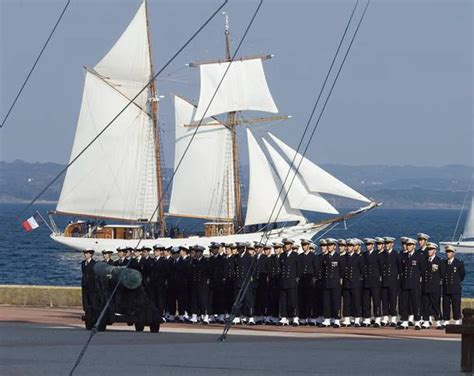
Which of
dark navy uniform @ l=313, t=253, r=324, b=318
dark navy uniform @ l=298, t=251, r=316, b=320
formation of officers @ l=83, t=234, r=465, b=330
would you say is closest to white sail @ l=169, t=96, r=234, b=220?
formation of officers @ l=83, t=234, r=465, b=330

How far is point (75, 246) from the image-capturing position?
88062mm

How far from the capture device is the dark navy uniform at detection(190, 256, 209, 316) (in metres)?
24.5

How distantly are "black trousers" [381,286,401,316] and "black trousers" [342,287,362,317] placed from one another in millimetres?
391

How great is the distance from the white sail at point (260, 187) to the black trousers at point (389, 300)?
51521 mm

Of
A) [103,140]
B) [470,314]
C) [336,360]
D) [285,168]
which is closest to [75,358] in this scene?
[336,360]

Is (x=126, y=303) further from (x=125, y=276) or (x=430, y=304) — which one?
(x=430, y=304)

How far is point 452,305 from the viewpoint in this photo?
74.2 ft

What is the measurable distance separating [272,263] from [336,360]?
8.38m

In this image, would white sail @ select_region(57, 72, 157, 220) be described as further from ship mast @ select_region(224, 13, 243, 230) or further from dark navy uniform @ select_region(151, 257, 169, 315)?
dark navy uniform @ select_region(151, 257, 169, 315)

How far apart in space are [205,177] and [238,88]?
18.1ft

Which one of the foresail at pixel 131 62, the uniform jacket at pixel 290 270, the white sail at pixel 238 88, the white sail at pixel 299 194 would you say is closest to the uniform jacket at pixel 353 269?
the uniform jacket at pixel 290 270

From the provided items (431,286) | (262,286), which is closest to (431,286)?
(431,286)

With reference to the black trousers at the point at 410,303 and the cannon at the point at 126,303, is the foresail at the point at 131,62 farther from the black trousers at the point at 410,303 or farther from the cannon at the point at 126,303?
the cannon at the point at 126,303

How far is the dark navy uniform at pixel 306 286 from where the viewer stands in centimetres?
2361
